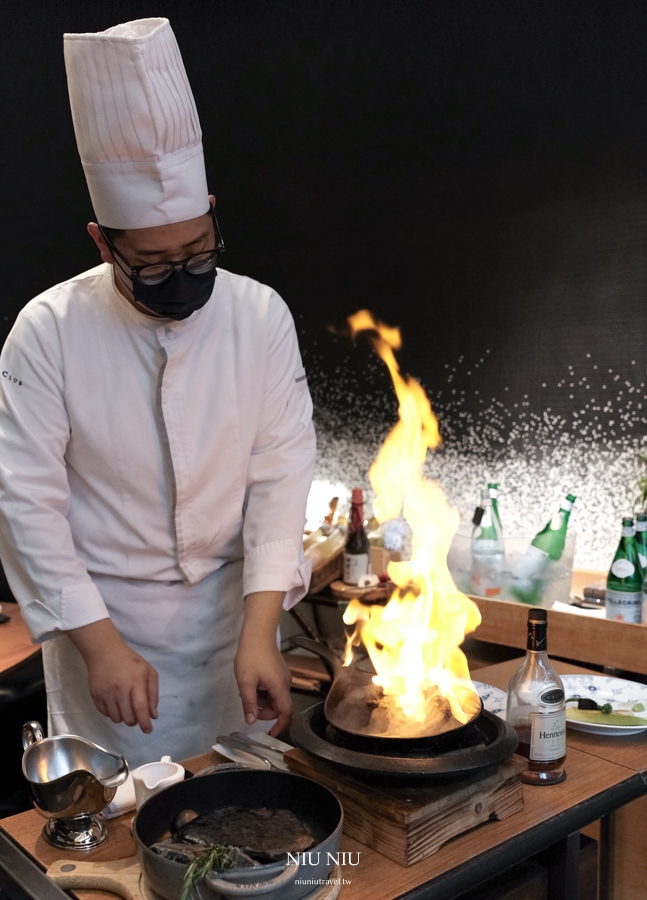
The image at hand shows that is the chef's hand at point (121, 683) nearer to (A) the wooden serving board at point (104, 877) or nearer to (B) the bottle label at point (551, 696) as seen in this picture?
(A) the wooden serving board at point (104, 877)

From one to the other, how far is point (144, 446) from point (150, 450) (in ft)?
0.05

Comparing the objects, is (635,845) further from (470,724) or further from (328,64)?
(328,64)

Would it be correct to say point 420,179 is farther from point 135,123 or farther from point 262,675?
point 262,675

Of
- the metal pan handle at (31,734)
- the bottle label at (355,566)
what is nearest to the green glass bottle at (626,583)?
the bottle label at (355,566)

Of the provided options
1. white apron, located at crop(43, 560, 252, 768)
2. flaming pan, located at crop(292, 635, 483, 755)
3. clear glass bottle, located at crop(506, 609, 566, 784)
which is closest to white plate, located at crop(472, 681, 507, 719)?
clear glass bottle, located at crop(506, 609, 566, 784)

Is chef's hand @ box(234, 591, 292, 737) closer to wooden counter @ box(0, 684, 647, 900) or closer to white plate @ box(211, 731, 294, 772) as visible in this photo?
white plate @ box(211, 731, 294, 772)

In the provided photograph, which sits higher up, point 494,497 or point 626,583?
point 494,497

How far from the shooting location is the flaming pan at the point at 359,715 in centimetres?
114

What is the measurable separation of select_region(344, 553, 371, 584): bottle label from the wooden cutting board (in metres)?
2.03

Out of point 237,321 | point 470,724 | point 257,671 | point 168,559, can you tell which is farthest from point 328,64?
point 470,724

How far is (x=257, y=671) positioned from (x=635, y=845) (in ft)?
3.07

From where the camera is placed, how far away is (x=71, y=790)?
3.74 ft

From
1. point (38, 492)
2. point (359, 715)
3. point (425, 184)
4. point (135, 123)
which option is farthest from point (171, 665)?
point (425, 184)

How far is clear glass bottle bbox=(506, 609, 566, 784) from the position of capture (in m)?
1.27
